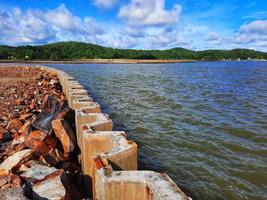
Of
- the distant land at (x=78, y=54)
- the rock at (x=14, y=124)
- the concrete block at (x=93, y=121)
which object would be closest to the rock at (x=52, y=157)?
the concrete block at (x=93, y=121)

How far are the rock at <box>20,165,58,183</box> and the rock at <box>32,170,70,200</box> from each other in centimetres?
15

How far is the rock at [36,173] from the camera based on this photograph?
4.46 metres

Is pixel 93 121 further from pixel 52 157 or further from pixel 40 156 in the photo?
pixel 40 156

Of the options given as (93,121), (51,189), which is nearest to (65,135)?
(93,121)

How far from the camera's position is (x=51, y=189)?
4082mm

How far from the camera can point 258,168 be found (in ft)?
22.5

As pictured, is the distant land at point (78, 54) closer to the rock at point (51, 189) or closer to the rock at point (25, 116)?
the rock at point (25, 116)

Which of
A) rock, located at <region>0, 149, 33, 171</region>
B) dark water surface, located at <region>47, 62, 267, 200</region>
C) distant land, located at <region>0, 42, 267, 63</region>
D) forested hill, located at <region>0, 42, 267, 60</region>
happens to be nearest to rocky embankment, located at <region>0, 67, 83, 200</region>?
rock, located at <region>0, 149, 33, 171</region>

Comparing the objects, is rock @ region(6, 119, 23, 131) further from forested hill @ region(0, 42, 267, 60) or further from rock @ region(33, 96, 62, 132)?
forested hill @ region(0, 42, 267, 60)

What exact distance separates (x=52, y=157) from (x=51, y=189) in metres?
1.95

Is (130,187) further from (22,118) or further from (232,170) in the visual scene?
(22,118)

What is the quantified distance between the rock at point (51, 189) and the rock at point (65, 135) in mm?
2482

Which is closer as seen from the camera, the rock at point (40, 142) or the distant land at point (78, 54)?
the rock at point (40, 142)

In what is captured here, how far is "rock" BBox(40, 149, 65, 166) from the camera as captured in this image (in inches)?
223
